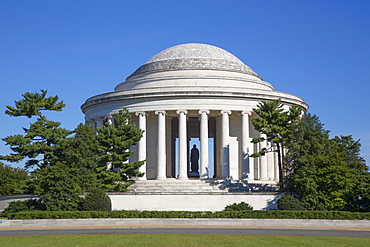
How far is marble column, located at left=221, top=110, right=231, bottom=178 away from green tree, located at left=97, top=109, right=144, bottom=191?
13138 millimetres

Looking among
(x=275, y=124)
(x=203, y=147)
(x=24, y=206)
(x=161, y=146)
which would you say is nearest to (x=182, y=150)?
(x=203, y=147)

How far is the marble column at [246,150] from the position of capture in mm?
67188

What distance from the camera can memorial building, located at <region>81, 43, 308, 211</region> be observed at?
6306 cm

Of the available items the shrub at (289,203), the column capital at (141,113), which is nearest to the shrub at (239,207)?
the shrub at (289,203)

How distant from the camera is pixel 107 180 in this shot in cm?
5600

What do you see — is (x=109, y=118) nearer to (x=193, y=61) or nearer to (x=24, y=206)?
(x=193, y=61)

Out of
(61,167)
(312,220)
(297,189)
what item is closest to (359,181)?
(297,189)

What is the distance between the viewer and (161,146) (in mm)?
66500

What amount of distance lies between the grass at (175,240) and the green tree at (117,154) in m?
21.5

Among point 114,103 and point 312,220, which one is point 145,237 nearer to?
point 312,220

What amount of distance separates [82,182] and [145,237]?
21.4 metres

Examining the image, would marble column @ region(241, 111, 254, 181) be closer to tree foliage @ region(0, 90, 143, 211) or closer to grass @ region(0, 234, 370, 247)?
tree foliage @ region(0, 90, 143, 211)

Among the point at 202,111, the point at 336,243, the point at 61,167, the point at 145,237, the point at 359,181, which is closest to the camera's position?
the point at 336,243

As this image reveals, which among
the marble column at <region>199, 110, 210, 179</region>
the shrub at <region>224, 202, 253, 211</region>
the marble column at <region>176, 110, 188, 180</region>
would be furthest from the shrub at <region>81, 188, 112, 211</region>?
the marble column at <region>199, 110, 210, 179</region>
